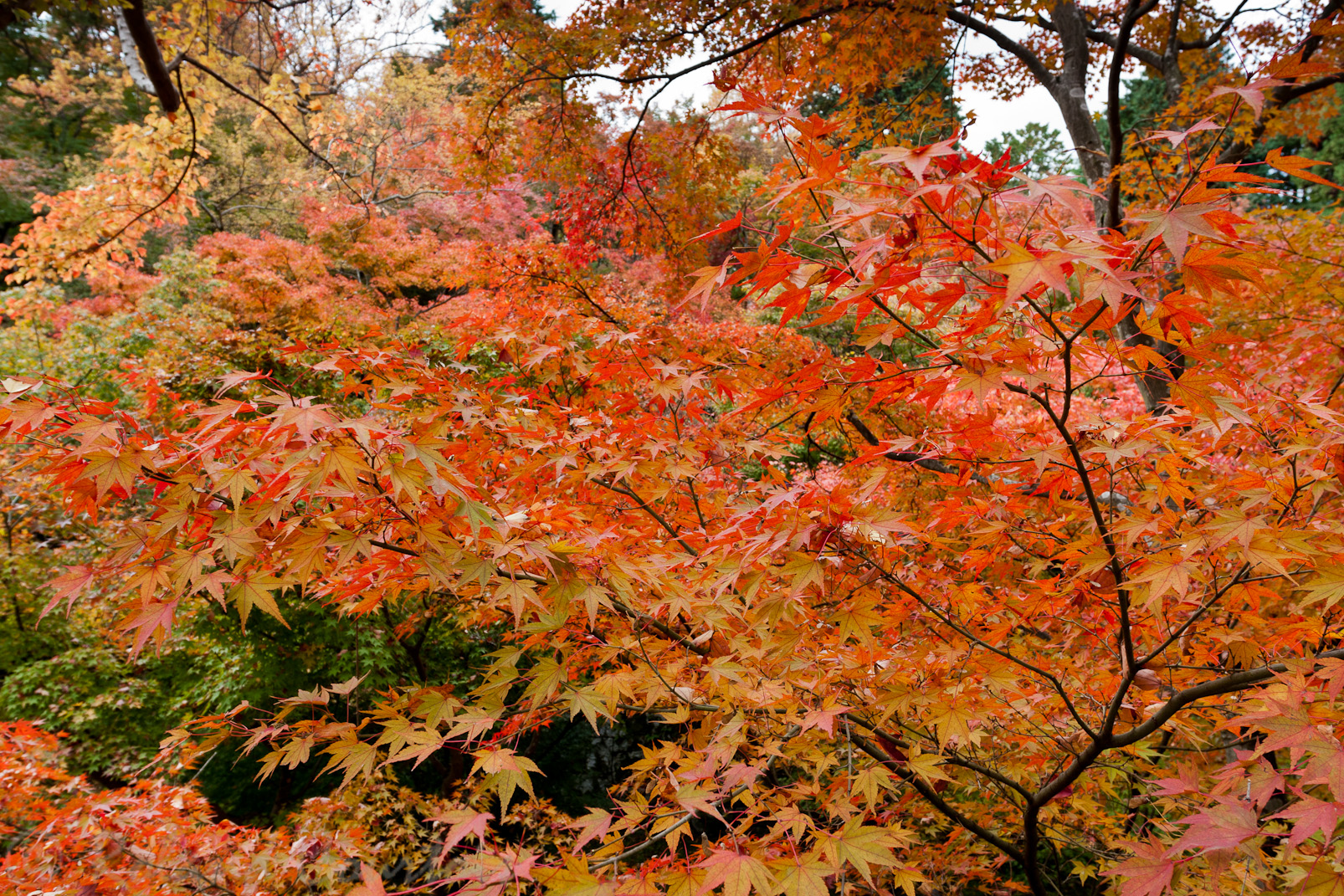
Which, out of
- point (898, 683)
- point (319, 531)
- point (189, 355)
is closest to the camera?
point (319, 531)

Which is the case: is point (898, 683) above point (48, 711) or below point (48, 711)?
above

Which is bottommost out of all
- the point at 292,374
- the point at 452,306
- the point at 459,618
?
the point at 459,618

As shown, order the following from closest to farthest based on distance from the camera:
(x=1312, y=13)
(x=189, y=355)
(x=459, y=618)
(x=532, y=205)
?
(x=459, y=618) < (x=1312, y=13) < (x=189, y=355) < (x=532, y=205)

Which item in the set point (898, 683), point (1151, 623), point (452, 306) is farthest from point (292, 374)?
point (452, 306)

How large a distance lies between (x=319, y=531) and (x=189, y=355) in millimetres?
5456

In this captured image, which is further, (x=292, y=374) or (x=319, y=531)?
(x=292, y=374)

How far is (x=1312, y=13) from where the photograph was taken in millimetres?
4805

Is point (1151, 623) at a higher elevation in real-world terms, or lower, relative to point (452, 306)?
lower

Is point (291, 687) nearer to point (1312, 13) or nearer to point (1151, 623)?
point (1151, 623)

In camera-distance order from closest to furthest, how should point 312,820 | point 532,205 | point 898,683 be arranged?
point 898,683, point 312,820, point 532,205

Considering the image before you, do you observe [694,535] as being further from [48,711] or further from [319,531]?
[48,711]

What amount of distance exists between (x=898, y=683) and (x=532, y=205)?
738 inches

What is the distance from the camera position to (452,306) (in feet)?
40.4

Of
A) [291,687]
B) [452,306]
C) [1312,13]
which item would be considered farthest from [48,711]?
[1312,13]
